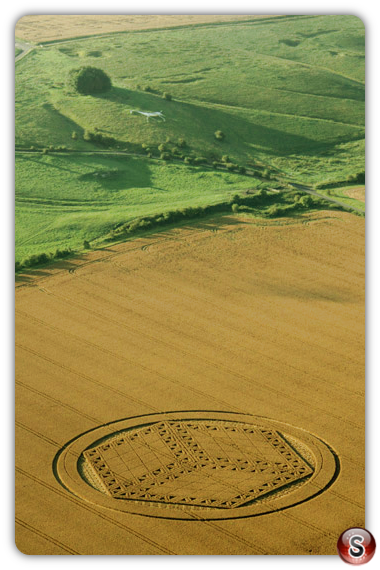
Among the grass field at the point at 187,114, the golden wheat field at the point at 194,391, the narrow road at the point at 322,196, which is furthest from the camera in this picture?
the grass field at the point at 187,114

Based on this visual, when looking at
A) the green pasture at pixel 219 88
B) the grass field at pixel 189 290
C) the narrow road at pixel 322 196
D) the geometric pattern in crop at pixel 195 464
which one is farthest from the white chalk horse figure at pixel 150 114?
the geometric pattern in crop at pixel 195 464

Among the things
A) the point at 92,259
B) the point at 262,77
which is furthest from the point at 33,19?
the point at 92,259

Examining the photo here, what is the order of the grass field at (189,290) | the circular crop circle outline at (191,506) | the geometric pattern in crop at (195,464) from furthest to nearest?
the geometric pattern in crop at (195,464)
the grass field at (189,290)
the circular crop circle outline at (191,506)

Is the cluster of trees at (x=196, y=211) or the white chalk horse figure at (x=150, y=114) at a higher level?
the white chalk horse figure at (x=150, y=114)

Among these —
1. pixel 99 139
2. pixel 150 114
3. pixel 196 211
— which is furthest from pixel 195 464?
pixel 150 114

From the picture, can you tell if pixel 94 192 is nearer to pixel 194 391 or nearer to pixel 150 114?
pixel 150 114

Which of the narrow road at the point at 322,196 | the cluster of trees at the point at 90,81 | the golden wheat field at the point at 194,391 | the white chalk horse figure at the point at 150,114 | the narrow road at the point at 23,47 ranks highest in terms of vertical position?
the narrow road at the point at 23,47

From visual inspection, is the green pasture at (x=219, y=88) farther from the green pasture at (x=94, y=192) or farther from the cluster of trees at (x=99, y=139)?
the green pasture at (x=94, y=192)
